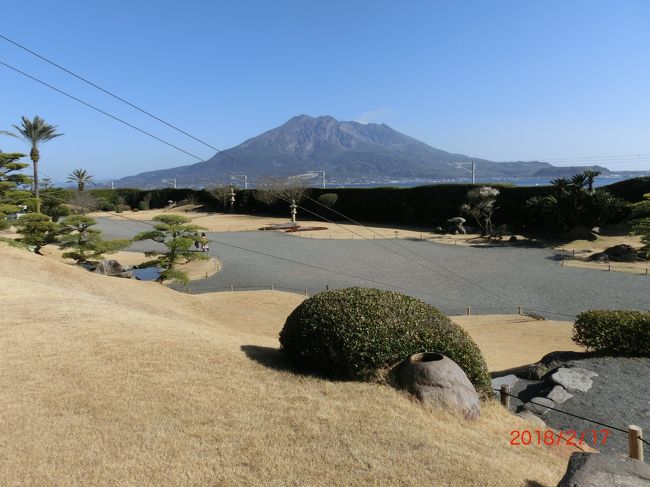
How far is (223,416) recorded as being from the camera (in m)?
5.16

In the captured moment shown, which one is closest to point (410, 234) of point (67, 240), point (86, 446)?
point (67, 240)

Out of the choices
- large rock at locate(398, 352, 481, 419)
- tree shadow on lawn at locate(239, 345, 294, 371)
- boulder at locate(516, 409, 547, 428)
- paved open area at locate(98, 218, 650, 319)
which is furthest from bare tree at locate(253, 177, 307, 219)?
large rock at locate(398, 352, 481, 419)

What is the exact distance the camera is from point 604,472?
151 inches

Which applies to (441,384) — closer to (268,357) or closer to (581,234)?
(268,357)

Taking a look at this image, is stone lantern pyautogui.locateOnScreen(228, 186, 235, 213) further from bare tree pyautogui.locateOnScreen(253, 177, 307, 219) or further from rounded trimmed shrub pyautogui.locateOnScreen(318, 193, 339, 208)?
rounded trimmed shrub pyautogui.locateOnScreen(318, 193, 339, 208)

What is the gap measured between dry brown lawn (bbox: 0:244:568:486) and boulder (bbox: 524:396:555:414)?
125 centimetres

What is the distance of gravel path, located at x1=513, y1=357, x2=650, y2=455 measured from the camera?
6.56 m

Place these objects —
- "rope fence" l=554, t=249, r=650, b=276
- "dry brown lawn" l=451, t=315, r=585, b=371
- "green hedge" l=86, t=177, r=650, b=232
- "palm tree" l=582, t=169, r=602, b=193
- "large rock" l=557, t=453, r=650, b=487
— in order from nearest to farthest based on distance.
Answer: "large rock" l=557, t=453, r=650, b=487, "dry brown lawn" l=451, t=315, r=585, b=371, "rope fence" l=554, t=249, r=650, b=276, "palm tree" l=582, t=169, r=602, b=193, "green hedge" l=86, t=177, r=650, b=232

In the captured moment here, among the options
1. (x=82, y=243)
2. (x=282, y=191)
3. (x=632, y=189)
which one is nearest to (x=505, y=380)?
(x=82, y=243)

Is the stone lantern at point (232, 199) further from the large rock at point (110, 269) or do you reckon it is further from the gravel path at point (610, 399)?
the gravel path at point (610, 399)

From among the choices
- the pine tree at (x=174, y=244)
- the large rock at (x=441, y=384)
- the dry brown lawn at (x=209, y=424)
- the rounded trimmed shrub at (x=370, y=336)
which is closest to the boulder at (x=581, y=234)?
the pine tree at (x=174, y=244)

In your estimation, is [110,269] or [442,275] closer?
[442,275]

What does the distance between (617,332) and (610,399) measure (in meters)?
2.34

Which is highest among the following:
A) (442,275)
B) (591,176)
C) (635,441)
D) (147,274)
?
(591,176)
